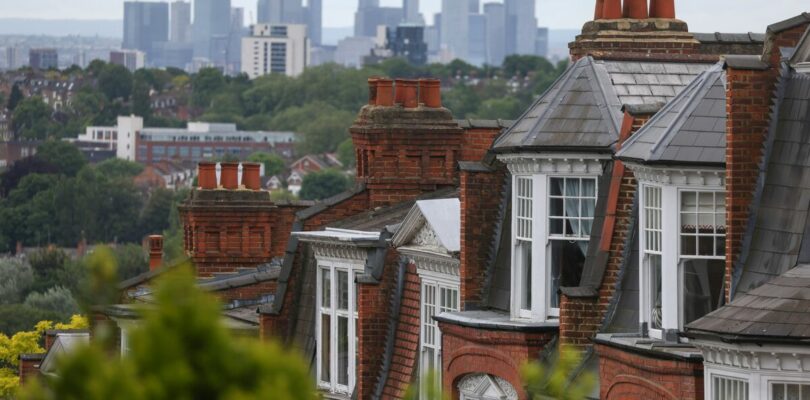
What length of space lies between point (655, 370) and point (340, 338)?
32.7ft

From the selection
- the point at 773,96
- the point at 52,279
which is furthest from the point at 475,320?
the point at 52,279

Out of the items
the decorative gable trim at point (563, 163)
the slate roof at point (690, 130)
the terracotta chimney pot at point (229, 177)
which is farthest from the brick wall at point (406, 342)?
the terracotta chimney pot at point (229, 177)

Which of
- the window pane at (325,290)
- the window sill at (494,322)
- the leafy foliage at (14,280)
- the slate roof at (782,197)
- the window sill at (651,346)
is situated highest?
the slate roof at (782,197)

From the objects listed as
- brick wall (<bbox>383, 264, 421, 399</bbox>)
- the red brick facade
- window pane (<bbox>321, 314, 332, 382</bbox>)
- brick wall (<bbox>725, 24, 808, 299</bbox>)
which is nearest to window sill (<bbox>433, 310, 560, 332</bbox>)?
the red brick facade

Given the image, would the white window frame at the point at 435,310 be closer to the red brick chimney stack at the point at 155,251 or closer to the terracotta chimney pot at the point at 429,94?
the terracotta chimney pot at the point at 429,94

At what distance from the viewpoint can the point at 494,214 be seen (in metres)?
26.6

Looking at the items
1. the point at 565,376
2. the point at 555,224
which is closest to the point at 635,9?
the point at 555,224

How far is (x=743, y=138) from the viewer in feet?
69.7

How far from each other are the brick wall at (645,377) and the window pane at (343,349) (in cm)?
845

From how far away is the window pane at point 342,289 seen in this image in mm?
31031

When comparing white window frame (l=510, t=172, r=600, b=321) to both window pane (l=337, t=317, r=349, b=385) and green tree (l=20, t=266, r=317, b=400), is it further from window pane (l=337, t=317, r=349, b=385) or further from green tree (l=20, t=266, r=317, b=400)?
green tree (l=20, t=266, r=317, b=400)

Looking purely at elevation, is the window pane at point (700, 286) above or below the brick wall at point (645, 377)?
above

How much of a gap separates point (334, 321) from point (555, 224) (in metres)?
6.82

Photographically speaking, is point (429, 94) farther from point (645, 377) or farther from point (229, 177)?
point (645, 377)
